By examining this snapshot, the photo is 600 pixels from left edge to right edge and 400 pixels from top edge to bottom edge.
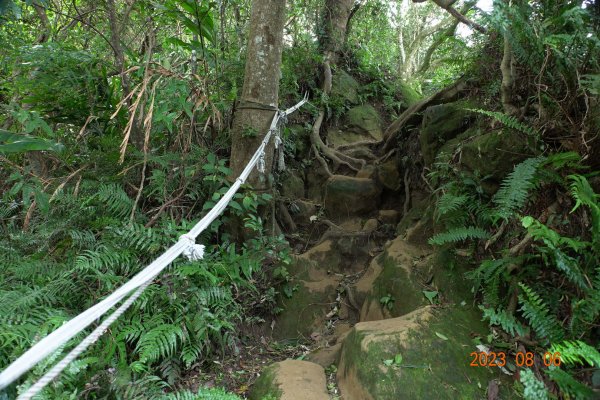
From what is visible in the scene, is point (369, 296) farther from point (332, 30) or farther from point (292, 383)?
point (332, 30)

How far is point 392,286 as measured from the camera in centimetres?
356

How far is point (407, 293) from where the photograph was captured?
3.39m

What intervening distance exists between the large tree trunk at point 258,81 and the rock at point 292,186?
1270 millimetres

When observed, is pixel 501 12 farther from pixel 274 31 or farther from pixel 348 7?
pixel 348 7

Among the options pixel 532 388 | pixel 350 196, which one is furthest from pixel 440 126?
pixel 532 388

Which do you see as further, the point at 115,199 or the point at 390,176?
the point at 390,176

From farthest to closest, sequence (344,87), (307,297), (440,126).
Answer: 1. (344,87)
2. (440,126)
3. (307,297)

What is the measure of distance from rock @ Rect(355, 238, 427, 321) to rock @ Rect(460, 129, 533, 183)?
104cm

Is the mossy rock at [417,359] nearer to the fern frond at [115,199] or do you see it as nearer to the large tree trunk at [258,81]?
the large tree trunk at [258,81]

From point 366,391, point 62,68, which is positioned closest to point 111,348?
point 366,391

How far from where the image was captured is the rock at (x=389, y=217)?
507cm

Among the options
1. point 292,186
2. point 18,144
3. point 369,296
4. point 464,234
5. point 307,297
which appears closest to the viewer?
point 18,144

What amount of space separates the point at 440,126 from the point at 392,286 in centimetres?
210

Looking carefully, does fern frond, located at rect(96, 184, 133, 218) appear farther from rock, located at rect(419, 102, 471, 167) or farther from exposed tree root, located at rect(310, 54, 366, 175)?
rock, located at rect(419, 102, 471, 167)
